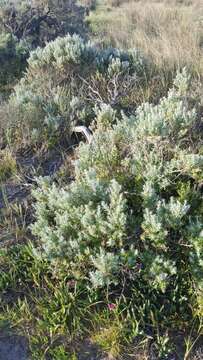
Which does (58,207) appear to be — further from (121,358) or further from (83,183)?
(121,358)

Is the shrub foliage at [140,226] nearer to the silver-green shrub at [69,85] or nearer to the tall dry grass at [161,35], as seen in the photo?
the silver-green shrub at [69,85]

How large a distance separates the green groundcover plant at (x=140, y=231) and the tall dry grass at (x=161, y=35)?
9.47 ft

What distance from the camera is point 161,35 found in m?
7.60

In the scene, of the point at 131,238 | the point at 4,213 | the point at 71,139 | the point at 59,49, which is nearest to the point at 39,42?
the point at 59,49

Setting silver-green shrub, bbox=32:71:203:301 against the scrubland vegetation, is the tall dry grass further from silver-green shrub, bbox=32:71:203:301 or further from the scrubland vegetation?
silver-green shrub, bbox=32:71:203:301

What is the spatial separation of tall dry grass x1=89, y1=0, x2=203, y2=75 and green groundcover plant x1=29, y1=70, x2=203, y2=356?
2.89m

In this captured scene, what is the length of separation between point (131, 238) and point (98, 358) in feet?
2.62

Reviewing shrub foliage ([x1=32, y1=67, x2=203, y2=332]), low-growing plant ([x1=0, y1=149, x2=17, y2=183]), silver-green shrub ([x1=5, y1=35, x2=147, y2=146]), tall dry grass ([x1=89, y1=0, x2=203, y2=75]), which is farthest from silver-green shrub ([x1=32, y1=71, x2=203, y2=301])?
tall dry grass ([x1=89, y1=0, x2=203, y2=75])

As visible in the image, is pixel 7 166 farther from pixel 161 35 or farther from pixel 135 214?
pixel 161 35

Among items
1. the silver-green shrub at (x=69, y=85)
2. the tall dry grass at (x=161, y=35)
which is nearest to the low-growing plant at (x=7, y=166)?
the silver-green shrub at (x=69, y=85)

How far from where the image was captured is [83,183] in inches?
124

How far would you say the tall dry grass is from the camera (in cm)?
622

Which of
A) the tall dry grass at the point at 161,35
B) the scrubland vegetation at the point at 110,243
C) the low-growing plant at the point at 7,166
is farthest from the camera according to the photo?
the tall dry grass at the point at 161,35

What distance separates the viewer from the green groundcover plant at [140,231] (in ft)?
8.87
